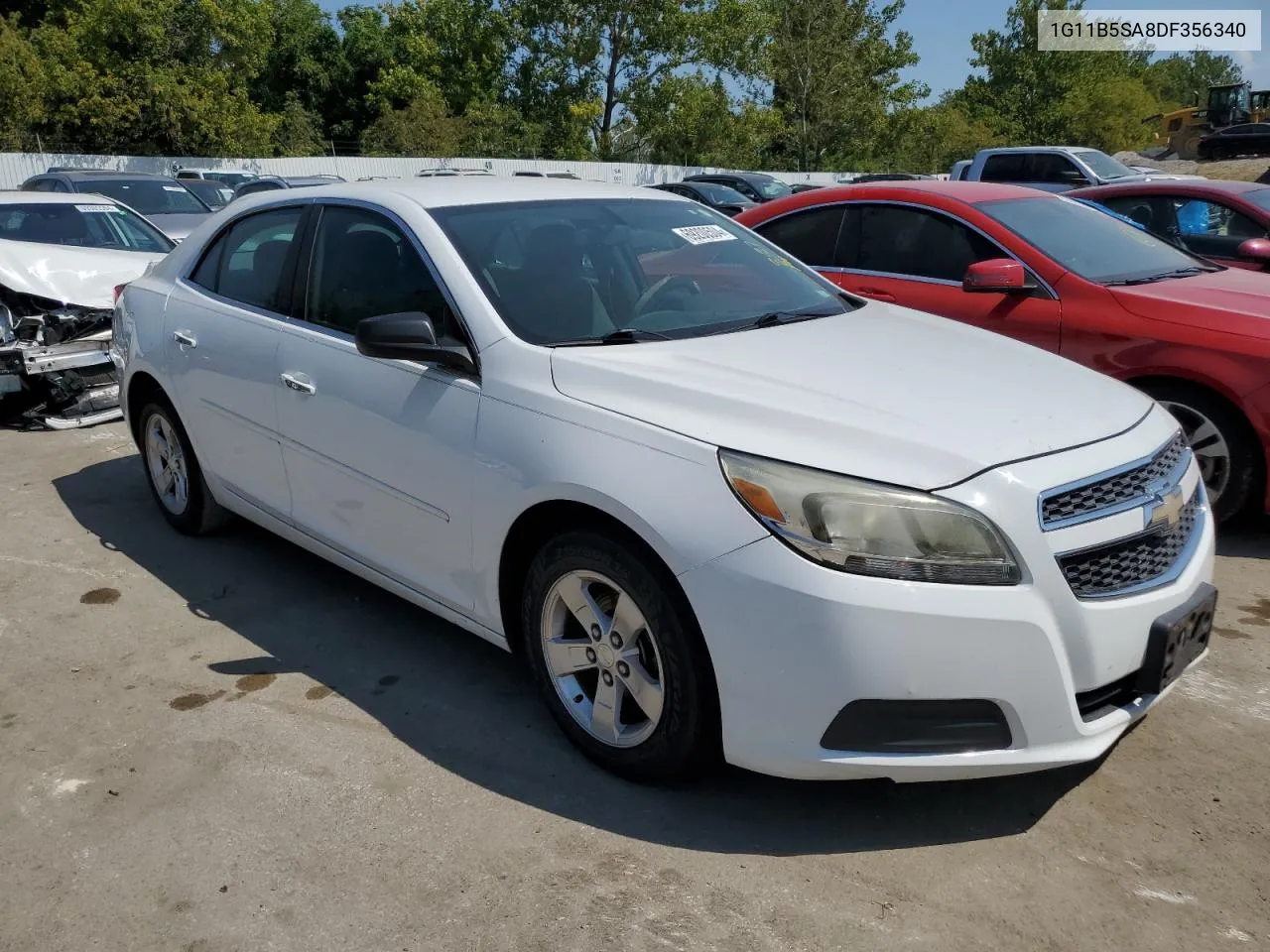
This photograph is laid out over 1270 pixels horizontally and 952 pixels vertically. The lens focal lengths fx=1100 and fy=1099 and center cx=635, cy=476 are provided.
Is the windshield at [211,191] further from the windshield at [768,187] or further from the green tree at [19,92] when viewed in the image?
the green tree at [19,92]

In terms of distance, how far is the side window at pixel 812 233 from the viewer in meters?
6.39

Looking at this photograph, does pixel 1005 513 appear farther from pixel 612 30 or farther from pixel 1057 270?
pixel 612 30

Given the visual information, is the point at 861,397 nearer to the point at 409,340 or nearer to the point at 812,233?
the point at 409,340

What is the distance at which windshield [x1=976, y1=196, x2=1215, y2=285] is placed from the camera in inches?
219

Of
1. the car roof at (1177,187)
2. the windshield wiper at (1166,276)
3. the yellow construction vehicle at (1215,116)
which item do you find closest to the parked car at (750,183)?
the car roof at (1177,187)

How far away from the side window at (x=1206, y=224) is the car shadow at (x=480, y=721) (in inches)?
224

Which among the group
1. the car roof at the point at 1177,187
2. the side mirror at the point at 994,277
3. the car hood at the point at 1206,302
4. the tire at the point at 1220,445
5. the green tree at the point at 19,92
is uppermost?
the green tree at the point at 19,92

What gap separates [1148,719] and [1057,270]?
9.01 feet

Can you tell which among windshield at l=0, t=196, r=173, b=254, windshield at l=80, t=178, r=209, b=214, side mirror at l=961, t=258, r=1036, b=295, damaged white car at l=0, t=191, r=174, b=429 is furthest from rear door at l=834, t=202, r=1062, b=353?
windshield at l=80, t=178, r=209, b=214

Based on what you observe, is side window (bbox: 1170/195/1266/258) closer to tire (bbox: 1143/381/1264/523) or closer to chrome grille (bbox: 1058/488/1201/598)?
tire (bbox: 1143/381/1264/523)

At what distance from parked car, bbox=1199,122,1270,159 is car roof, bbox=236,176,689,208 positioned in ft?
128

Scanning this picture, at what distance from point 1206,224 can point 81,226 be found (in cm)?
846

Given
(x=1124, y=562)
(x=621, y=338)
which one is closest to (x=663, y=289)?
(x=621, y=338)

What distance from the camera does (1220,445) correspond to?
4.90 meters
